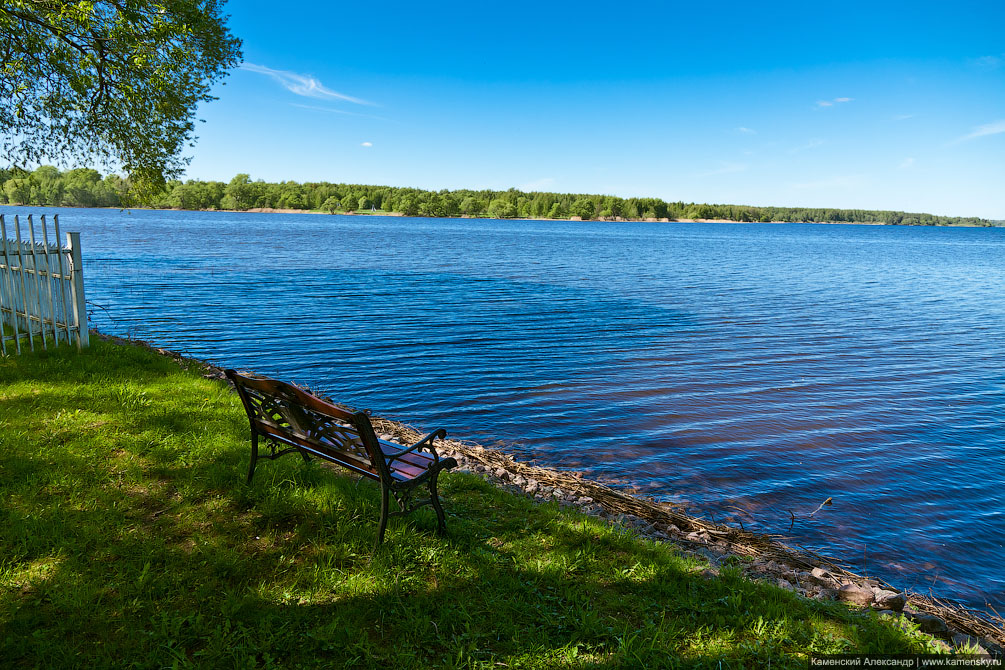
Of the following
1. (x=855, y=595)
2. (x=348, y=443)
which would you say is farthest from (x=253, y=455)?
(x=855, y=595)

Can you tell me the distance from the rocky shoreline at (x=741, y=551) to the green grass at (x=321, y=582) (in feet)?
1.70

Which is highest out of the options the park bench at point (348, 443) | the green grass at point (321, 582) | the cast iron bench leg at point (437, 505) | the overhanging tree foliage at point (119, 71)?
the overhanging tree foliage at point (119, 71)

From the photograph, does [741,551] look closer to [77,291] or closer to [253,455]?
[253,455]

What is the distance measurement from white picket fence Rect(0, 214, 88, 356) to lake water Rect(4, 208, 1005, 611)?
12.3 ft

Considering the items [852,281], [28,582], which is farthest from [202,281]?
[852,281]

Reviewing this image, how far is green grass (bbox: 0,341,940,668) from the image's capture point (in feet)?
11.6

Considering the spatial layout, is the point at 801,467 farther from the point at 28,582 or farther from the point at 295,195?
the point at 295,195

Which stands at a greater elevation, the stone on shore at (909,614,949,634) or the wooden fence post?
the wooden fence post

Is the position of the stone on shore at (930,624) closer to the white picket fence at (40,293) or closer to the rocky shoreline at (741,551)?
the rocky shoreline at (741,551)

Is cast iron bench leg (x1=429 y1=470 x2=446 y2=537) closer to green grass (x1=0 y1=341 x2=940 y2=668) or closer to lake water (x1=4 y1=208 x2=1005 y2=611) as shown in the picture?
green grass (x1=0 y1=341 x2=940 y2=668)

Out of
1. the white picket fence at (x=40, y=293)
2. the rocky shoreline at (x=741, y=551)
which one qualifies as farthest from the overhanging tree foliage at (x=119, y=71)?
the rocky shoreline at (x=741, y=551)

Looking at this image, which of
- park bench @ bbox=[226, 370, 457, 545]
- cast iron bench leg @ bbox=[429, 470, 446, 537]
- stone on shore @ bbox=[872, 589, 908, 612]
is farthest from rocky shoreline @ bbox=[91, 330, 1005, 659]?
park bench @ bbox=[226, 370, 457, 545]

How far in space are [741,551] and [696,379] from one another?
7.30 meters

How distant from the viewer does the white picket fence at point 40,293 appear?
865cm
